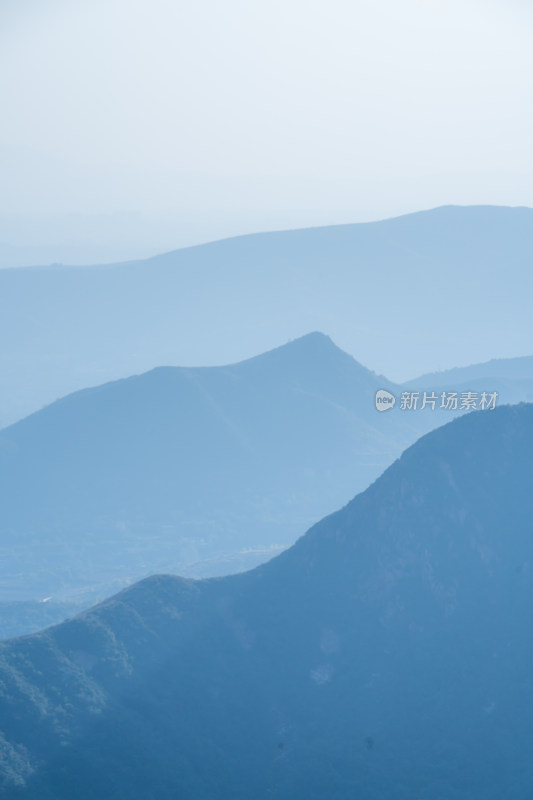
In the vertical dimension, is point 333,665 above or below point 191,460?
below

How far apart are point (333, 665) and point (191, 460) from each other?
197 feet

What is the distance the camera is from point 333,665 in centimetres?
4519

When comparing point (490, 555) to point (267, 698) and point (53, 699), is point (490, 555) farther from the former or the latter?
point (53, 699)

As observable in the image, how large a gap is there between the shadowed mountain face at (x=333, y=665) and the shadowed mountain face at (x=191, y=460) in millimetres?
42870

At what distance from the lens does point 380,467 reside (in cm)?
10050

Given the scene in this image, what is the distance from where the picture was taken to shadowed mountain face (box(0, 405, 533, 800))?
39219 mm

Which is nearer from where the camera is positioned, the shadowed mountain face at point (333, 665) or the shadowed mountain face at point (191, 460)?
the shadowed mountain face at point (333, 665)

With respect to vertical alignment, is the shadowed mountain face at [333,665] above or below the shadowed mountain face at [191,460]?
below

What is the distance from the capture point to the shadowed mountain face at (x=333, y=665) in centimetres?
3922

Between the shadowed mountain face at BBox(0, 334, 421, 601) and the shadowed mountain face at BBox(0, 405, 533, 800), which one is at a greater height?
the shadowed mountain face at BBox(0, 334, 421, 601)

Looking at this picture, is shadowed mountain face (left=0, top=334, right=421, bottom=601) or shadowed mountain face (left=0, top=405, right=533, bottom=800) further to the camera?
shadowed mountain face (left=0, top=334, right=421, bottom=601)

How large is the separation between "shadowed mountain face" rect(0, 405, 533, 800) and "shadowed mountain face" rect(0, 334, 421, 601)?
141ft

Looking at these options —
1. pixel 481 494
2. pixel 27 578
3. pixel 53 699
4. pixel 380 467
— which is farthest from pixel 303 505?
pixel 53 699

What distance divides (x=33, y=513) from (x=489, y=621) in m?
65.7
